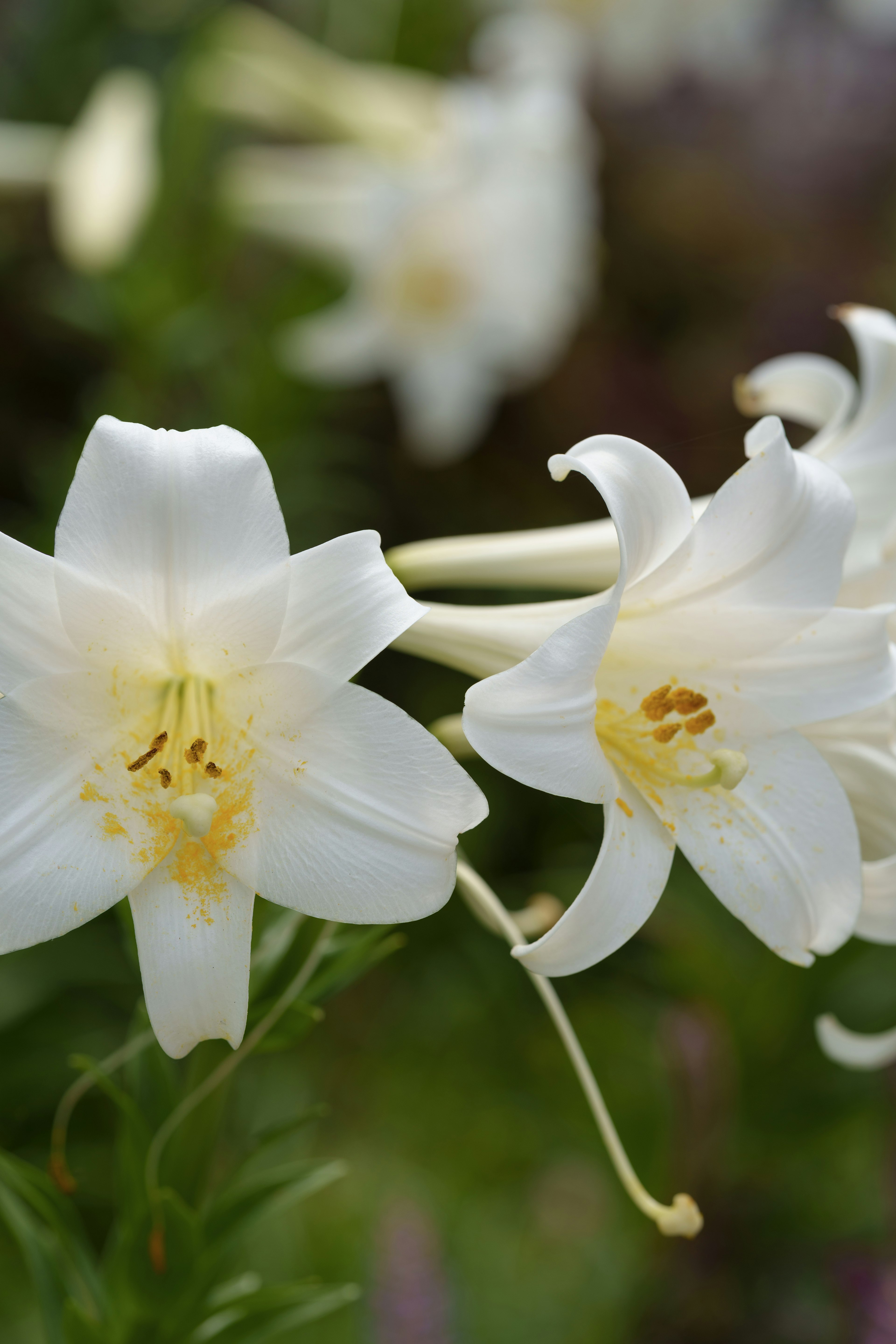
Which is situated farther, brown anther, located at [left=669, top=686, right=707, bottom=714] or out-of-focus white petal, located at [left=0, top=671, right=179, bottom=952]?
brown anther, located at [left=669, top=686, right=707, bottom=714]

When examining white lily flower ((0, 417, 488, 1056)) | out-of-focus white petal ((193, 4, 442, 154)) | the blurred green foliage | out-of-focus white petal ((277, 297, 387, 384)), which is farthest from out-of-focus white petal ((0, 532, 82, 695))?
out-of-focus white petal ((193, 4, 442, 154))

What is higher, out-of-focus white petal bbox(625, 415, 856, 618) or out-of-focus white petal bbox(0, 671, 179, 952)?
out-of-focus white petal bbox(625, 415, 856, 618)

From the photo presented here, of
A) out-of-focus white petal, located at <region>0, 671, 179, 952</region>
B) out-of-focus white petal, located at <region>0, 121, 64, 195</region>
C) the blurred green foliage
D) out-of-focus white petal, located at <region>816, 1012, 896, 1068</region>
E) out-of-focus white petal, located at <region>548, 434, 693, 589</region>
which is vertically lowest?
the blurred green foliage

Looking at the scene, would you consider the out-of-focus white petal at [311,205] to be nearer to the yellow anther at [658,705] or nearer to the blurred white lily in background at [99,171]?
the blurred white lily in background at [99,171]

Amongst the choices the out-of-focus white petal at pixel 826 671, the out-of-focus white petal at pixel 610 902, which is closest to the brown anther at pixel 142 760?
the out-of-focus white petal at pixel 610 902

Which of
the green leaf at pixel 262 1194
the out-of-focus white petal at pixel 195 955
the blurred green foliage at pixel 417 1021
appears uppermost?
the out-of-focus white petal at pixel 195 955

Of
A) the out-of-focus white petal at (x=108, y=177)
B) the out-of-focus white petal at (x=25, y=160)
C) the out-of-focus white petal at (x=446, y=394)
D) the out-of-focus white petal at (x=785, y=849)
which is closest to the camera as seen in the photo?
the out-of-focus white petal at (x=785, y=849)

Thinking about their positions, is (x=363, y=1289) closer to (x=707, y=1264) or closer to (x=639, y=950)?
(x=707, y=1264)

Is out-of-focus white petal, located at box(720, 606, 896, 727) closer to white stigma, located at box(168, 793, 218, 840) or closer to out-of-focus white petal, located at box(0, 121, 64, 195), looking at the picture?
white stigma, located at box(168, 793, 218, 840)
